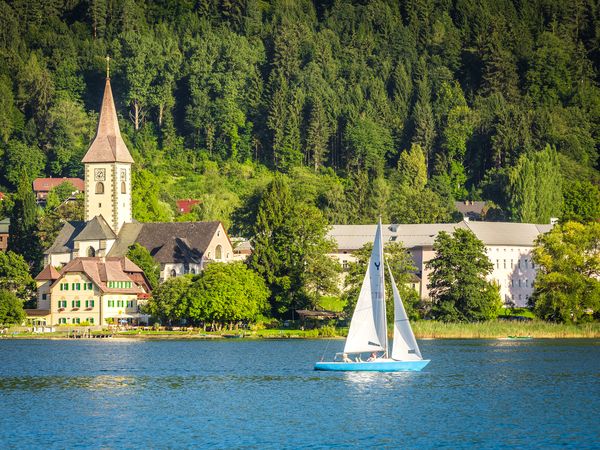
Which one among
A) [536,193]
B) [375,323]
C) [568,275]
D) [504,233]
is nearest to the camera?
[375,323]

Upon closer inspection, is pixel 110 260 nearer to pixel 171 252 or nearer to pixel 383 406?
pixel 171 252

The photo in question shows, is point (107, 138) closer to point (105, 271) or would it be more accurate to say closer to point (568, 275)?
point (105, 271)

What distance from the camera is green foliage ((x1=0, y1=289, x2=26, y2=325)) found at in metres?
130

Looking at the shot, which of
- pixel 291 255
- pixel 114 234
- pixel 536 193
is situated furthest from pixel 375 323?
pixel 536 193

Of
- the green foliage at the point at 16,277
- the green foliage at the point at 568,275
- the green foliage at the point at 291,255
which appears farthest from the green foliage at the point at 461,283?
the green foliage at the point at 16,277

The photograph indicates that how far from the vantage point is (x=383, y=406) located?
6725 centimetres

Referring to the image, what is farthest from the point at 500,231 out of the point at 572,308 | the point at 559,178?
the point at 572,308

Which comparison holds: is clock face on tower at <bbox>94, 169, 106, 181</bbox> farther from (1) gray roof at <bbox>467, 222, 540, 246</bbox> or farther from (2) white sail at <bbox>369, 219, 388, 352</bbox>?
(2) white sail at <bbox>369, 219, 388, 352</bbox>

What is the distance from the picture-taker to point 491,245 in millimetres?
150875

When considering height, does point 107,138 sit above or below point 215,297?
above

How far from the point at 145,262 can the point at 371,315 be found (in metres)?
61.4

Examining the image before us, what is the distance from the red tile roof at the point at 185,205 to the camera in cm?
18779

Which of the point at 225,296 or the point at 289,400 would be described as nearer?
the point at 289,400

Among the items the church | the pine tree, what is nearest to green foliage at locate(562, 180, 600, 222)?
the church
